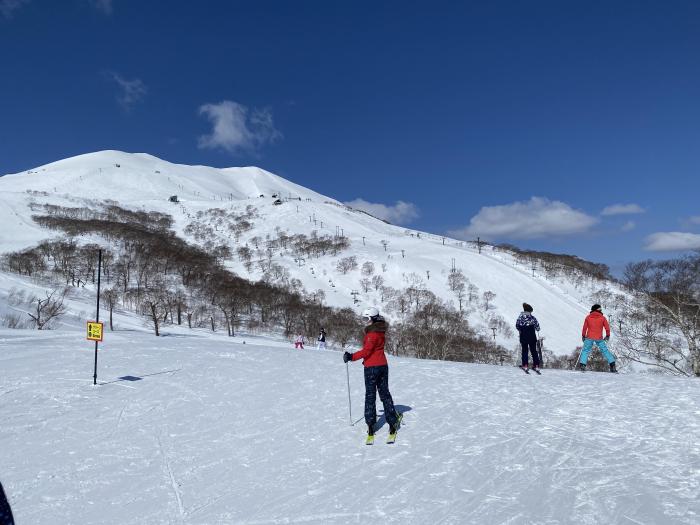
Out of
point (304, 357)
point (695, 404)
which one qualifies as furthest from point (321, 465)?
point (304, 357)

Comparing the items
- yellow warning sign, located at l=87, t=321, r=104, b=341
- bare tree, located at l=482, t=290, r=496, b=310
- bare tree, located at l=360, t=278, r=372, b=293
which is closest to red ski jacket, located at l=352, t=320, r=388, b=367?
yellow warning sign, located at l=87, t=321, r=104, b=341

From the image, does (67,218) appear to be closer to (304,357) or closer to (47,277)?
(47,277)

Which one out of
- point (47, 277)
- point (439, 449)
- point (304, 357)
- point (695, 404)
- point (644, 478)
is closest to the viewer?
point (644, 478)

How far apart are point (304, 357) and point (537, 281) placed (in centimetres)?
15046

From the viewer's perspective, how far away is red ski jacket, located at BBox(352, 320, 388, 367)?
30.0 ft

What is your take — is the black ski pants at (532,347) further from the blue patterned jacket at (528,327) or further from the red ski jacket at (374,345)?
the red ski jacket at (374,345)

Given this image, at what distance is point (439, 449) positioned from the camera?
8.81 metres

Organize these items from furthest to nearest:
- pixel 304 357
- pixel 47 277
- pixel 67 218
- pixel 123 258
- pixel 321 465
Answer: pixel 67 218
pixel 123 258
pixel 47 277
pixel 304 357
pixel 321 465

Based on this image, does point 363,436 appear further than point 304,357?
No

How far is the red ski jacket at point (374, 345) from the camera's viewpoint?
914 cm

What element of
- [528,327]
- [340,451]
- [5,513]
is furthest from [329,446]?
[528,327]

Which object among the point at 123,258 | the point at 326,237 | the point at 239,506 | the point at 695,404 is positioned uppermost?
the point at 326,237

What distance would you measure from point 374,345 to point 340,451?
209cm

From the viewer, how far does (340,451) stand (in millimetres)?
8914
